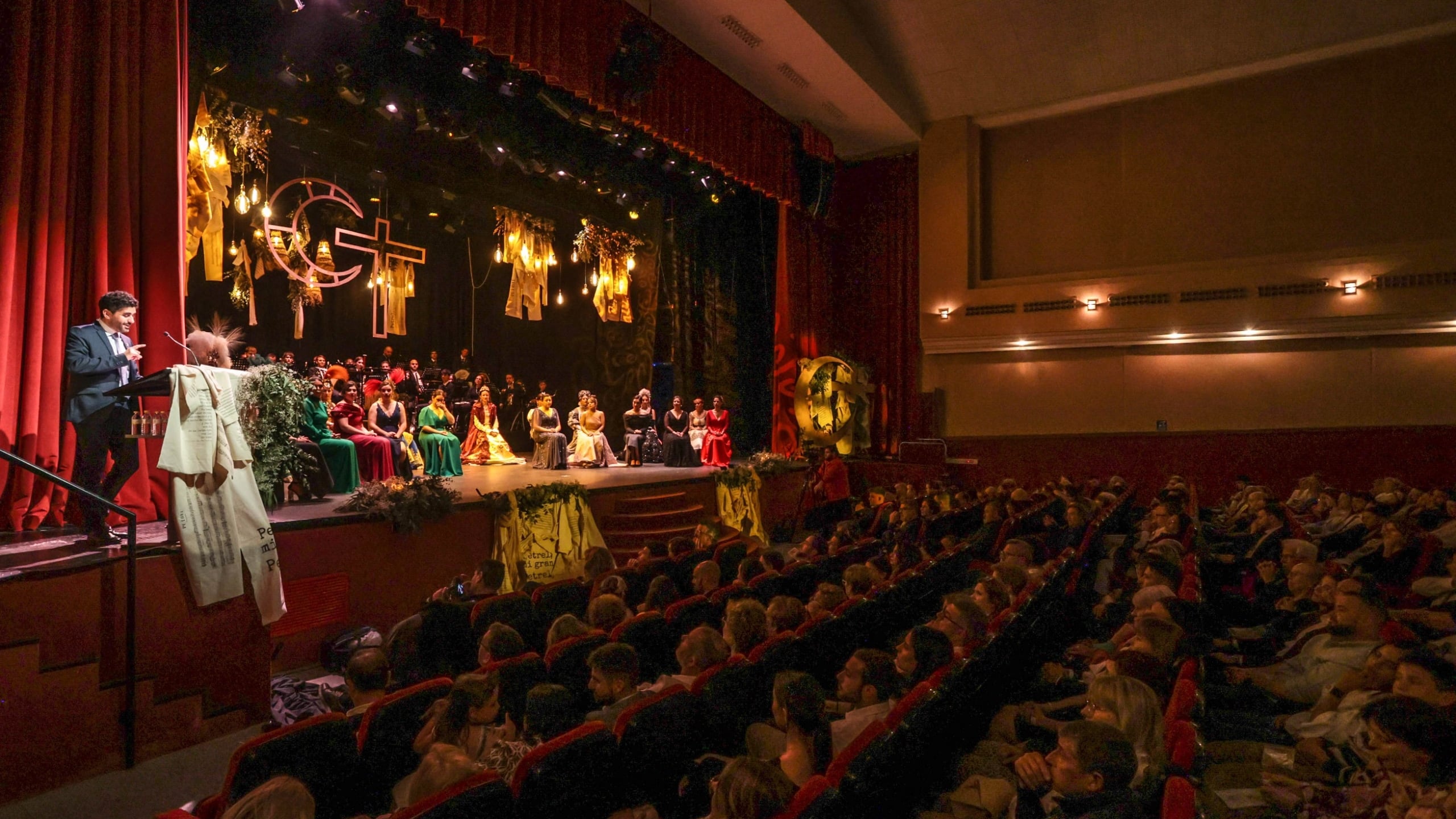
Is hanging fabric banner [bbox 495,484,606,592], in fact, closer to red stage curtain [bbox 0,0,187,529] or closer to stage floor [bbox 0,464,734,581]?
stage floor [bbox 0,464,734,581]

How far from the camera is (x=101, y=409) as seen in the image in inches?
161

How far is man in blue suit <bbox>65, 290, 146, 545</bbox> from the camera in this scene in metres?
4.02

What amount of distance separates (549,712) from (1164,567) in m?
2.93

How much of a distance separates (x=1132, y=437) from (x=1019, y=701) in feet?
28.8

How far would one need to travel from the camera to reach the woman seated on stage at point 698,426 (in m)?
10.7

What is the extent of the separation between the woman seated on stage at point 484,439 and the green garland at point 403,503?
447 centimetres

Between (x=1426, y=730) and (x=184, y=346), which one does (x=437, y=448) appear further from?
(x=1426, y=730)

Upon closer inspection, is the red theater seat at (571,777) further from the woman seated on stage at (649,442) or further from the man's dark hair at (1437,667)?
the woman seated on stage at (649,442)

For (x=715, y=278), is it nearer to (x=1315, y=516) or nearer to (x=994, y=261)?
(x=994, y=261)

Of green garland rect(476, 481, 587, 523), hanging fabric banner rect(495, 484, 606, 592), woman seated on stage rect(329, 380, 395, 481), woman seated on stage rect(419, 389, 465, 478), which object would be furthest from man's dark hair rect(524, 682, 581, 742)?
woman seated on stage rect(419, 389, 465, 478)

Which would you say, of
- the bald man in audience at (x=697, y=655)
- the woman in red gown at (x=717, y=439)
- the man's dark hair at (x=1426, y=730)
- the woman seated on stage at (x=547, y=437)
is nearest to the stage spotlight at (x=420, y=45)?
the woman seated on stage at (x=547, y=437)

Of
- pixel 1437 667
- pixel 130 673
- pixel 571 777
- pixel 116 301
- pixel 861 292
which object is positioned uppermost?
pixel 861 292

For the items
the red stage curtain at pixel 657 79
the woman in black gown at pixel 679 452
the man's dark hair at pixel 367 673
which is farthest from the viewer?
the woman in black gown at pixel 679 452

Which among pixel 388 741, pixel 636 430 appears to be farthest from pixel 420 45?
pixel 388 741
